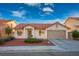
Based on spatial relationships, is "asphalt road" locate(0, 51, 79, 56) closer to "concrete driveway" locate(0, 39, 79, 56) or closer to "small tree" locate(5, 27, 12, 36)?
"concrete driveway" locate(0, 39, 79, 56)

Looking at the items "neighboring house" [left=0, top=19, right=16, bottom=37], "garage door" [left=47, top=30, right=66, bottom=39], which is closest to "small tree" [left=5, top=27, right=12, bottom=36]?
"neighboring house" [left=0, top=19, right=16, bottom=37]

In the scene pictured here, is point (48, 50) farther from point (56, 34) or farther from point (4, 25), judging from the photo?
point (4, 25)

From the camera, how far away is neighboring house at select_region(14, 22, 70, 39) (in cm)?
857

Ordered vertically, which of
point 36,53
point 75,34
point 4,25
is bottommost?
point 36,53

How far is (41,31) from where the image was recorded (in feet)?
28.2

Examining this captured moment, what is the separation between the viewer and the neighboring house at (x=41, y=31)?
857cm

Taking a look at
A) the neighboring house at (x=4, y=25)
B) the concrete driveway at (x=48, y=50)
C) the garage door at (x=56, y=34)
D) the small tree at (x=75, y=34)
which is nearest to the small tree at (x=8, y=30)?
the neighboring house at (x=4, y=25)

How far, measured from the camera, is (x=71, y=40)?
859 centimetres

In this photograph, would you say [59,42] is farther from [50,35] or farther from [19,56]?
[19,56]

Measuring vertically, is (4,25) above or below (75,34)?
above

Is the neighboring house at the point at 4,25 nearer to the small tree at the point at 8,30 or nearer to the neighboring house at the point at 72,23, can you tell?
the small tree at the point at 8,30

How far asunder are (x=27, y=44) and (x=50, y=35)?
45 cm

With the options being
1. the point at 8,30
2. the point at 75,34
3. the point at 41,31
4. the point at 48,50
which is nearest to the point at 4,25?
the point at 8,30

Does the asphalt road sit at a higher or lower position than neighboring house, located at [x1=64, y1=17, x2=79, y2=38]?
lower
